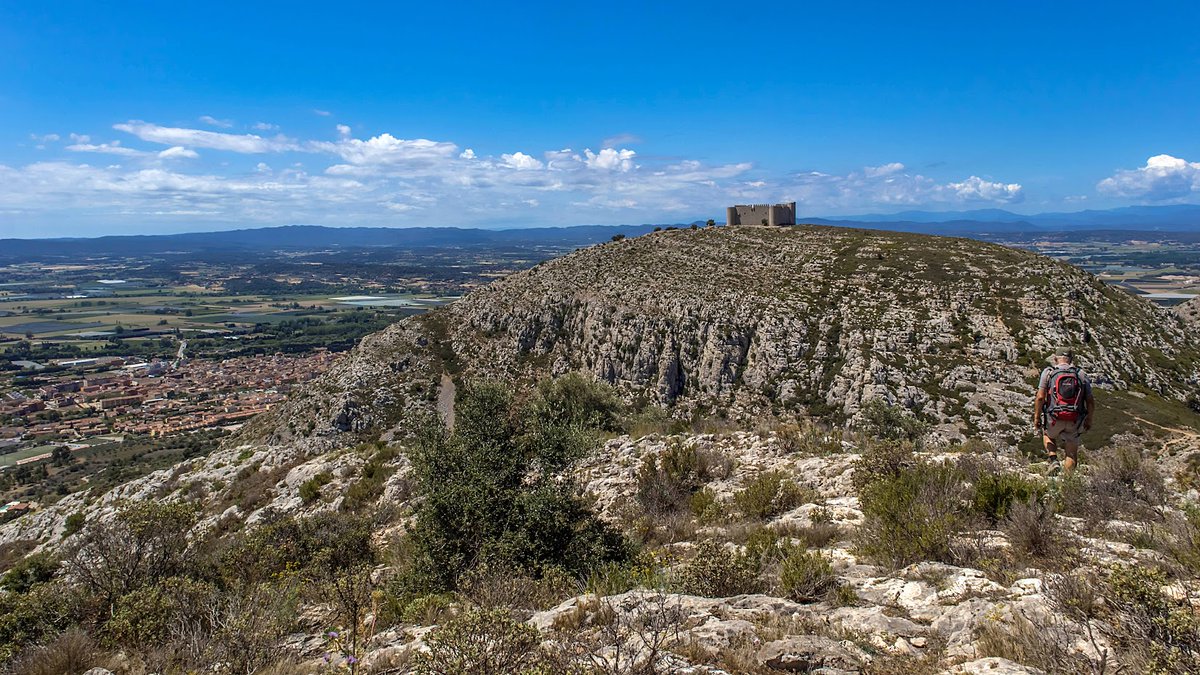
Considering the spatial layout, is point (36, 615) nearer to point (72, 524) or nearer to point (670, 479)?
point (670, 479)

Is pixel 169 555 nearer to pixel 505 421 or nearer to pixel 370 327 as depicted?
pixel 505 421

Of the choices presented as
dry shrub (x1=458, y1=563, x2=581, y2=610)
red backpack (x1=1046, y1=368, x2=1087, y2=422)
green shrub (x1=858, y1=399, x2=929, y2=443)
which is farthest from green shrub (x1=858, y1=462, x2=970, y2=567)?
green shrub (x1=858, y1=399, x2=929, y2=443)

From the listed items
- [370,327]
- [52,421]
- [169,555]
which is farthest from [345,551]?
[370,327]

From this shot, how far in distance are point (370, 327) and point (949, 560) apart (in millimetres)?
135071

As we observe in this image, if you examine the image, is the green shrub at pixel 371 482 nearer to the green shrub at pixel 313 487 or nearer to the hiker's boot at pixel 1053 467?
the green shrub at pixel 313 487

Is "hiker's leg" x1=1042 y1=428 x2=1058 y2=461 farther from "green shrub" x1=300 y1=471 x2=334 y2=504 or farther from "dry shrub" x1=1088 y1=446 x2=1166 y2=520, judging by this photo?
"green shrub" x1=300 y1=471 x2=334 y2=504

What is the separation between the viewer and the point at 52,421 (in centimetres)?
7069

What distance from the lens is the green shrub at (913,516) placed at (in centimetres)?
592

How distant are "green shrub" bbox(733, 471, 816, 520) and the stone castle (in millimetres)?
65781

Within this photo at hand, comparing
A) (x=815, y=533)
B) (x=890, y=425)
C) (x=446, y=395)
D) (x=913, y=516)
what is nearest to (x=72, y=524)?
(x=815, y=533)

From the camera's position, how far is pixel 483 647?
152 inches

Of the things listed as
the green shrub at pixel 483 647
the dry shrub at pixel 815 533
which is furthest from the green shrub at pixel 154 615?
the dry shrub at pixel 815 533

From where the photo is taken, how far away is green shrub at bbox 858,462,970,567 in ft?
19.4

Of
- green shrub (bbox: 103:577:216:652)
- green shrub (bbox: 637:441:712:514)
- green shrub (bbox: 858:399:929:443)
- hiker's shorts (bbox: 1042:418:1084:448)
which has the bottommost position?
green shrub (bbox: 858:399:929:443)
